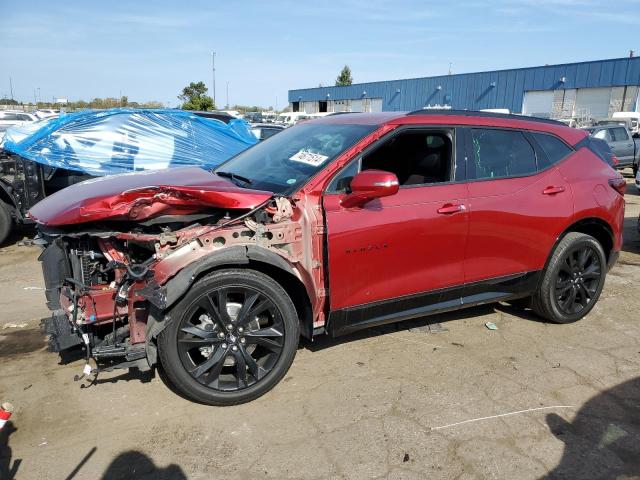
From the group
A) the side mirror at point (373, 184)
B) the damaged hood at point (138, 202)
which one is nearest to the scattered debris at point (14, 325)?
the damaged hood at point (138, 202)

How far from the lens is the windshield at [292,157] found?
3.37 m

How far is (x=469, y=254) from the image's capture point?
375cm

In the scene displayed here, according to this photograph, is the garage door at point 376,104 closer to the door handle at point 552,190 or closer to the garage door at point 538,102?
the garage door at point 538,102

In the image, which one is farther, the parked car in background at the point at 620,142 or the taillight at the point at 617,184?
the parked car in background at the point at 620,142

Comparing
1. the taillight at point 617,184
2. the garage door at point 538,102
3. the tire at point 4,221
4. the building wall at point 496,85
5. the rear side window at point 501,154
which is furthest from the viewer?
the garage door at point 538,102

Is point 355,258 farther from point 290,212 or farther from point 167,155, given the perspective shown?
point 167,155

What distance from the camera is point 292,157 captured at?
12.1 feet

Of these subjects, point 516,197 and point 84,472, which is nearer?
point 84,472

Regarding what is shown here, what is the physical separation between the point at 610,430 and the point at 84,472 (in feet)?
9.74

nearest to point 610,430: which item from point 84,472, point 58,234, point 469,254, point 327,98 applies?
point 469,254

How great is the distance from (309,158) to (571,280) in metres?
2.66

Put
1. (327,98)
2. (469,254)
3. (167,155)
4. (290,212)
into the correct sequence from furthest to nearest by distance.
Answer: (327,98)
(167,155)
(469,254)
(290,212)

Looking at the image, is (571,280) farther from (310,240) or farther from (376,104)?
(376,104)

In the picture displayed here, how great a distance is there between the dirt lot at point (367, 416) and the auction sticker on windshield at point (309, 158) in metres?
1.46
